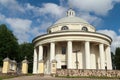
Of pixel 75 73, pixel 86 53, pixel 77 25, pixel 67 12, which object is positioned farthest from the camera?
pixel 67 12

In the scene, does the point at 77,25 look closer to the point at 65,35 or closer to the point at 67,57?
the point at 65,35

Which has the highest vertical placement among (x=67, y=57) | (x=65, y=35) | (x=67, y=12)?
(x=67, y=12)

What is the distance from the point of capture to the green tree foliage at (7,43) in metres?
41.4

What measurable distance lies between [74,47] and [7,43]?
15.9 metres

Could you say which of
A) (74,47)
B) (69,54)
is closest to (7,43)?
(74,47)

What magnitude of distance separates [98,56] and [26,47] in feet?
91.4

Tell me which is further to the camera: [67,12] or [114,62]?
[114,62]

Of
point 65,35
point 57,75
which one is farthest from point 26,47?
point 57,75

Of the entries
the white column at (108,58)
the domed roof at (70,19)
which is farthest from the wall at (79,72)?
the domed roof at (70,19)

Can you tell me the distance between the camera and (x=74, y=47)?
34.5m

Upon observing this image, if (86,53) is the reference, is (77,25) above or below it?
above

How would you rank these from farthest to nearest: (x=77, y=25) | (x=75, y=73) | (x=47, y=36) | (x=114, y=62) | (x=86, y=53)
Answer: (x=114, y=62) < (x=77, y=25) < (x=47, y=36) < (x=86, y=53) < (x=75, y=73)

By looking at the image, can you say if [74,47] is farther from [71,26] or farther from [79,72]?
[79,72]

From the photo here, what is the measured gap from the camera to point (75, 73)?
73.3ft
